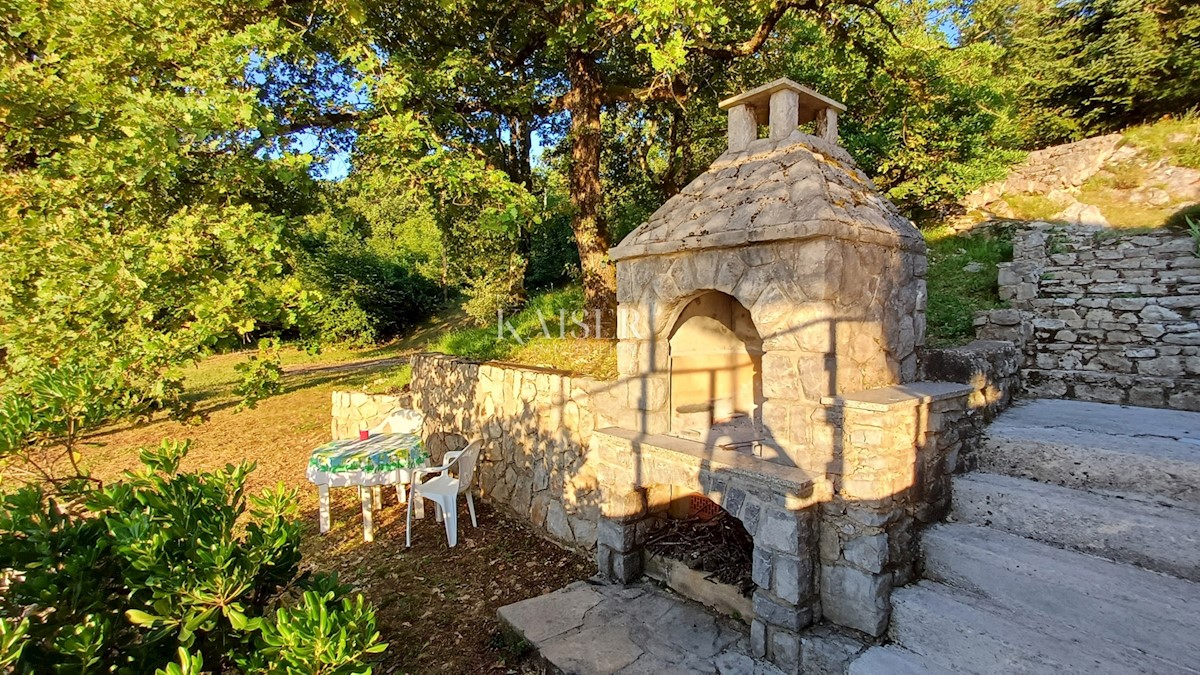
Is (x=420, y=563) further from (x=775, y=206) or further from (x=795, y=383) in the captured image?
(x=775, y=206)

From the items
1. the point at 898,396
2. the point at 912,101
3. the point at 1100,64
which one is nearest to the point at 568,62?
the point at 912,101

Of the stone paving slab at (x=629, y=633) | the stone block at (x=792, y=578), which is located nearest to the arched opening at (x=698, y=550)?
the stone paving slab at (x=629, y=633)

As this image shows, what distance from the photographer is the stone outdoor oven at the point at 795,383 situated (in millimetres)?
3336

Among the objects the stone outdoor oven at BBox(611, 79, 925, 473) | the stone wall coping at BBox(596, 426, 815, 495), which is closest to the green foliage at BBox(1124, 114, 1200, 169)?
the stone outdoor oven at BBox(611, 79, 925, 473)

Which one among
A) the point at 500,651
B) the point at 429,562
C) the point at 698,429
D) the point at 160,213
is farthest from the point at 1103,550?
the point at 160,213

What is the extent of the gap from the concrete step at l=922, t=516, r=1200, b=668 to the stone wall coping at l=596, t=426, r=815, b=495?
3.44ft

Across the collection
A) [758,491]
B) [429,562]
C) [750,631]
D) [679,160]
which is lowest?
[429,562]

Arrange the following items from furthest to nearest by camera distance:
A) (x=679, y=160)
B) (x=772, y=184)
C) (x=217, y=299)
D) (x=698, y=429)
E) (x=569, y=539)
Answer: (x=679, y=160) < (x=569, y=539) < (x=698, y=429) < (x=217, y=299) < (x=772, y=184)

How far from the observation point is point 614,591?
4.46 metres

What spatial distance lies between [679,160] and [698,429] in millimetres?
7641

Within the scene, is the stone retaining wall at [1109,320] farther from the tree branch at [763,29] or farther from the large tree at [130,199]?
the large tree at [130,199]

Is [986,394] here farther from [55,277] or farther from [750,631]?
[55,277]

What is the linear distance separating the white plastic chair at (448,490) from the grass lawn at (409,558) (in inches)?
6.5

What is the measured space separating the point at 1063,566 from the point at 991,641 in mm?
667
